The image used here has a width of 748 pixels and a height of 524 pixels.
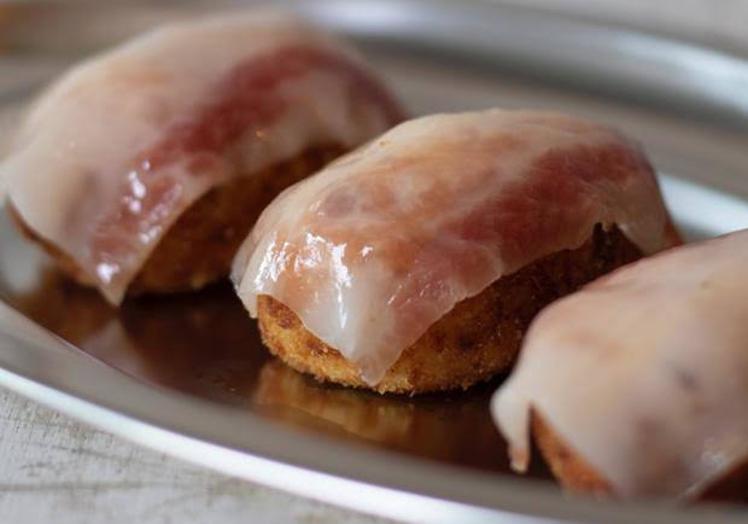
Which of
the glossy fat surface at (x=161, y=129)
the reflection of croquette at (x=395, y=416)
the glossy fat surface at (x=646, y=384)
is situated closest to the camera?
the glossy fat surface at (x=646, y=384)

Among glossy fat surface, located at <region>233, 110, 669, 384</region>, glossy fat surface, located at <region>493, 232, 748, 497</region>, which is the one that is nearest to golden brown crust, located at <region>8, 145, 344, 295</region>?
glossy fat surface, located at <region>233, 110, 669, 384</region>

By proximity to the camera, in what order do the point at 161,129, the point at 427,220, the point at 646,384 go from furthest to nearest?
1. the point at 161,129
2. the point at 427,220
3. the point at 646,384

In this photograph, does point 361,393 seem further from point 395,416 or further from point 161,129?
point 161,129

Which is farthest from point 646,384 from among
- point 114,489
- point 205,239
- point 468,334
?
point 205,239

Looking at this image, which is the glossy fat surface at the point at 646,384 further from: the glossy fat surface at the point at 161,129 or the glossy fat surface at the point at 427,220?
the glossy fat surface at the point at 161,129

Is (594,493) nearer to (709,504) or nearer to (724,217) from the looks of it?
(709,504)

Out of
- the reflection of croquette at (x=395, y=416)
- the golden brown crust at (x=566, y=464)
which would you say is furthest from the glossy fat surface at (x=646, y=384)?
the reflection of croquette at (x=395, y=416)

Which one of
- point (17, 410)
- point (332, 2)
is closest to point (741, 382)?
point (17, 410)
